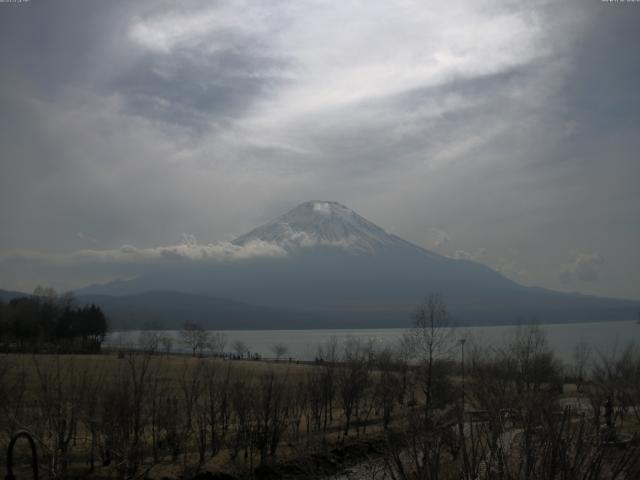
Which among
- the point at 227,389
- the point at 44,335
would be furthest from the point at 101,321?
the point at 227,389

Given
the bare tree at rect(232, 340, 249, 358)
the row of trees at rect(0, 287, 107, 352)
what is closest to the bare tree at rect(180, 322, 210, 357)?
the bare tree at rect(232, 340, 249, 358)

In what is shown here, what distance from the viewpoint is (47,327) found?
3836 inches

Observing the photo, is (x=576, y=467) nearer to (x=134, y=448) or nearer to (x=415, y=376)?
(x=134, y=448)

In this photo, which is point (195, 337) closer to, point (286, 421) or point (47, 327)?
point (47, 327)

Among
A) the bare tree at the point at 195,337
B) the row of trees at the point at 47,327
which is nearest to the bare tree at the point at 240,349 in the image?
the bare tree at the point at 195,337

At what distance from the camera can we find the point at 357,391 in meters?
41.0

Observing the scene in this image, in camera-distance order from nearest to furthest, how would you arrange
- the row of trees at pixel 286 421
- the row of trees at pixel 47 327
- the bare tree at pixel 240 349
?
the row of trees at pixel 286 421 → the row of trees at pixel 47 327 → the bare tree at pixel 240 349

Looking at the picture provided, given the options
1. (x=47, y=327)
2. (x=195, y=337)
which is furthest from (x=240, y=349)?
(x=47, y=327)

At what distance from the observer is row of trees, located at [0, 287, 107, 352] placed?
89750mm

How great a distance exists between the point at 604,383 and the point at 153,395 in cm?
A: 2915

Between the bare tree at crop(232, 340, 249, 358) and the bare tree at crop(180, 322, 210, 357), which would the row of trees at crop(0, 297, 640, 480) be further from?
the bare tree at crop(232, 340, 249, 358)

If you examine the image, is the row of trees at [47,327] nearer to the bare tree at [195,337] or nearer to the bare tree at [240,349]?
the bare tree at [195,337]

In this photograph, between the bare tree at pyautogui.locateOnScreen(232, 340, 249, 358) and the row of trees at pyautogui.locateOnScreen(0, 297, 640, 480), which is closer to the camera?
the row of trees at pyautogui.locateOnScreen(0, 297, 640, 480)

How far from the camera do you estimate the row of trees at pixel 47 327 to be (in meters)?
89.8
